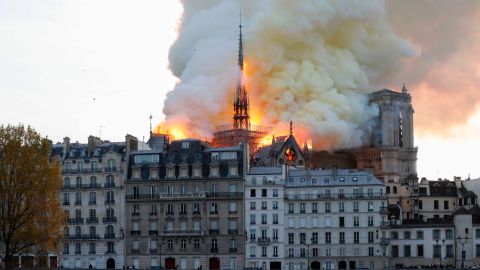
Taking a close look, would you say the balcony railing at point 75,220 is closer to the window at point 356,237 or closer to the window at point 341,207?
the window at point 341,207

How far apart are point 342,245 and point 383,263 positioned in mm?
4732

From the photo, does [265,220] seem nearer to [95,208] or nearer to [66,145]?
[95,208]

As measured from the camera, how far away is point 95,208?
126m

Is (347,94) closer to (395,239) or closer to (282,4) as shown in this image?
(282,4)

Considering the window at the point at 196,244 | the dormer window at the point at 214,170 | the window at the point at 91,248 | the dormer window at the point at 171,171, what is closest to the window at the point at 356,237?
the dormer window at the point at 214,170

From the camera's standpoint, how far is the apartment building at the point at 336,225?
120 metres

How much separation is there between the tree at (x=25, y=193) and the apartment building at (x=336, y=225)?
131 ft

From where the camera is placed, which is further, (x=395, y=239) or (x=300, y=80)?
(x=300, y=80)

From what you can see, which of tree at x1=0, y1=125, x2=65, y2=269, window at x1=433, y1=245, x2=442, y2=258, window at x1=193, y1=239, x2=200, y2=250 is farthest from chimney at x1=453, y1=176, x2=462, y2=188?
tree at x1=0, y1=125, x2=65, y2=269

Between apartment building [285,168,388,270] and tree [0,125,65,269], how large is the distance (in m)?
39.8

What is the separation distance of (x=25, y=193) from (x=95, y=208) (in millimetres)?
40615

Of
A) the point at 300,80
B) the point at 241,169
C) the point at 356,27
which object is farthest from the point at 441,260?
the point at 356,27

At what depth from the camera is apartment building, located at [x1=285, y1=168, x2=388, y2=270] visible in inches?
4717

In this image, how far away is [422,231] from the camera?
407ft
